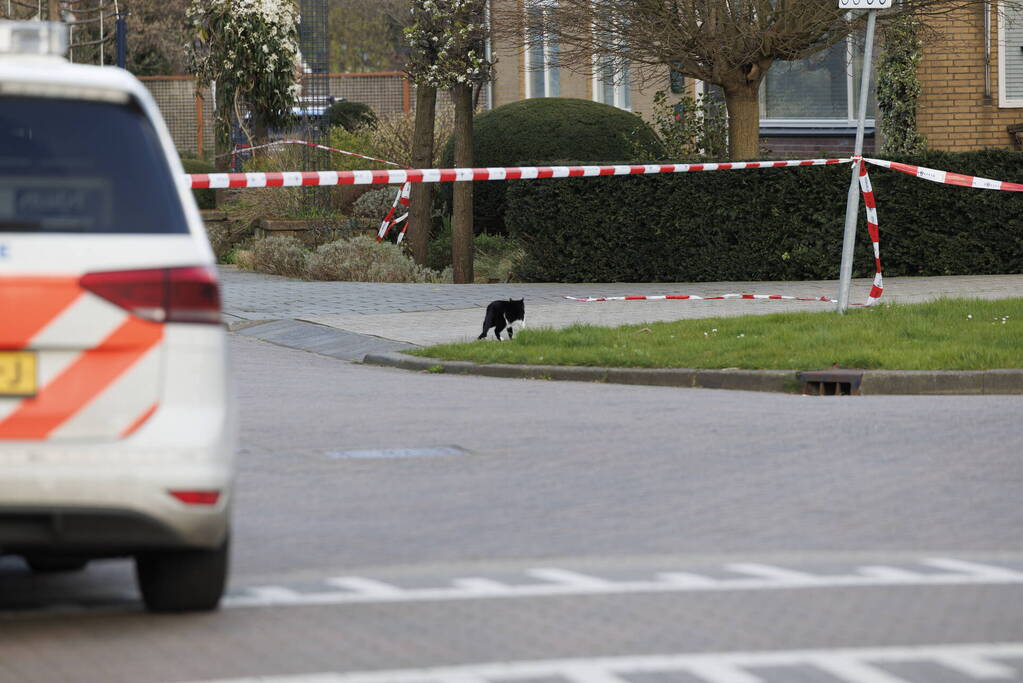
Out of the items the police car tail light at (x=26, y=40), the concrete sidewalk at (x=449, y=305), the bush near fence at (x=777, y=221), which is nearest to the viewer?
the police car tail light at (x=26, y=40)

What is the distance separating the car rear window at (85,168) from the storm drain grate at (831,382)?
8072mm

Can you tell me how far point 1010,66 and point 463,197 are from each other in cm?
822

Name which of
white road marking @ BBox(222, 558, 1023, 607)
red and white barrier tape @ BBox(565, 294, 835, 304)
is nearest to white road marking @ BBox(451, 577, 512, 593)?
white road marking @ BBox(222, 558, 1023, 607)

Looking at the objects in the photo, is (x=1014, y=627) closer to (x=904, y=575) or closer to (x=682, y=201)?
(x=904, y=575)

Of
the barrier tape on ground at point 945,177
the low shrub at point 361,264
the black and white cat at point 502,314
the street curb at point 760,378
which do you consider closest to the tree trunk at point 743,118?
the barrier tape on ground at point 945,177

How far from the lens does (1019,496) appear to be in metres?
8.16

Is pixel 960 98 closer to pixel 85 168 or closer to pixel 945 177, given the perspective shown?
pixel 945 177

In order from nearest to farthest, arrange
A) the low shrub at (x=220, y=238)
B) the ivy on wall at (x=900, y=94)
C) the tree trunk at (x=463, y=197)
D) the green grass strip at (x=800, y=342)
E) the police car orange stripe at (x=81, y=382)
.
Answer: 1. the police car orange stripe at (x=81, y=382)
2. the green grass strip at (x=800, y=342)
3. the tree trunk at (x=463, y=197)
4. the ivy on wall at (x=900, y=94)
5. the low shrub at (x=220, y=238)

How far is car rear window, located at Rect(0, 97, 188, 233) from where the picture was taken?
17.4ft

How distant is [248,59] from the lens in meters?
32.1

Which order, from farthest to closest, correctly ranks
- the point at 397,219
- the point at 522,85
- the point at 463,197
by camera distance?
the point at 522,85
the point at 397,219
the point at 463,197

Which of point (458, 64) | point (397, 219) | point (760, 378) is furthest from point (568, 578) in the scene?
point (397, 219)

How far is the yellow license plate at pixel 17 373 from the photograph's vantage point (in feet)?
16.5

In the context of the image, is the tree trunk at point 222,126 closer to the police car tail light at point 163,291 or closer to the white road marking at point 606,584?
the white road marking at point 606,584
